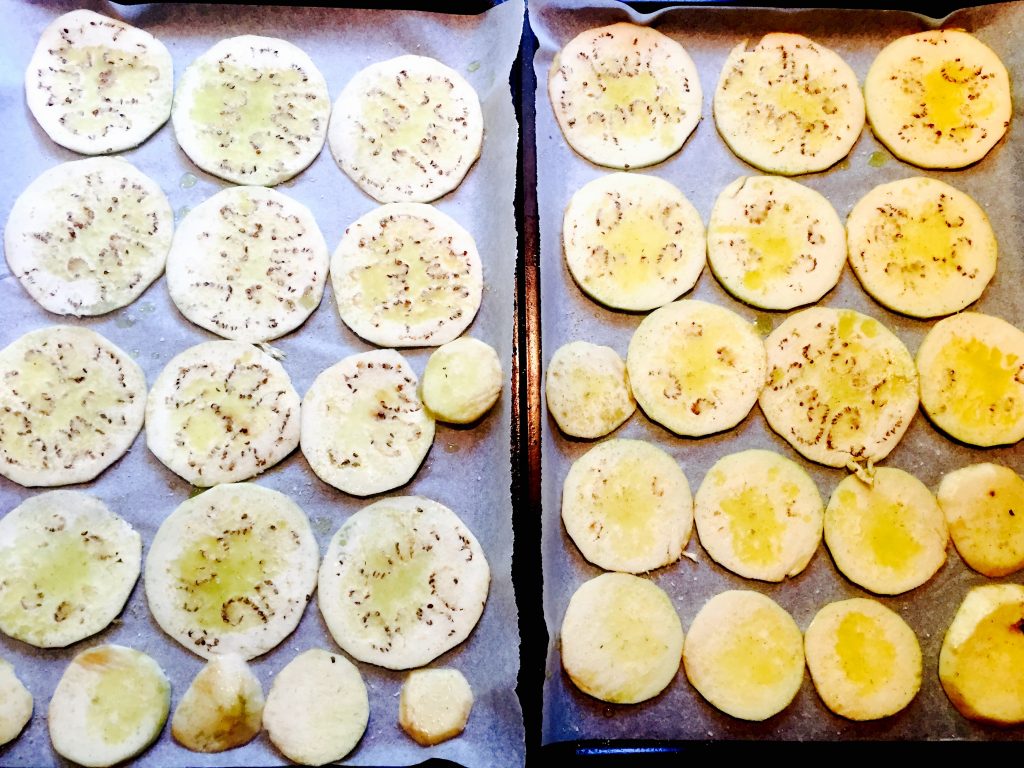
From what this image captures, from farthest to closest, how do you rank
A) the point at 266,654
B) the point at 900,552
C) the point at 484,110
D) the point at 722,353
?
the point at 484,110 → the point at 722,353 → the point at 900,552 → the point at 266,654

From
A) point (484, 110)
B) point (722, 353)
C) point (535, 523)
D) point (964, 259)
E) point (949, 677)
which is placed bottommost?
point (949, 677)

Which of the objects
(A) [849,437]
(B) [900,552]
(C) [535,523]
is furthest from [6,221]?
(B) [900,552]

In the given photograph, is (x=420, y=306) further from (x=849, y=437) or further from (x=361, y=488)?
(x=849, y=437)

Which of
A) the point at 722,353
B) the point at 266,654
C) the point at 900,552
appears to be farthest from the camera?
the point at 722,353
